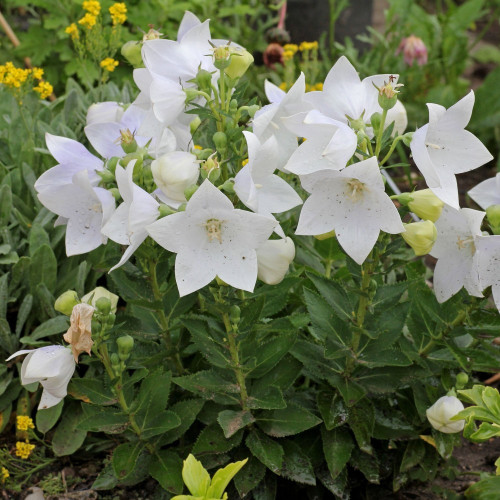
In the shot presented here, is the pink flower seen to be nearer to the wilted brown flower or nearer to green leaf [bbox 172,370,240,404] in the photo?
green leaf [bbox 172,370,240,404]

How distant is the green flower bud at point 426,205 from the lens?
56.4 inches

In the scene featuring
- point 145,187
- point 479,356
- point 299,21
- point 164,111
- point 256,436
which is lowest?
point 299,21

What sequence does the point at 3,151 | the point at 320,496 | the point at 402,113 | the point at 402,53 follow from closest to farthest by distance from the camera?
the point at 402,113 → the point at 320,496 → the point at 3,151 → the point at 402,53

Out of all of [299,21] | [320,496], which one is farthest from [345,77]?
[299,21]

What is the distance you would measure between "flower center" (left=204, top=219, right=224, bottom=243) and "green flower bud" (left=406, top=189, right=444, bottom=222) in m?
0.39

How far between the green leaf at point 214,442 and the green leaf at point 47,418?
0.56m

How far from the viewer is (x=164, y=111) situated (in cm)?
149

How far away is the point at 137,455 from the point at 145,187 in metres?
0.69

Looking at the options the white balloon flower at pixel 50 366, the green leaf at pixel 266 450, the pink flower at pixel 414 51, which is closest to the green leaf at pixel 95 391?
the white balloon flower at pixel 50 366

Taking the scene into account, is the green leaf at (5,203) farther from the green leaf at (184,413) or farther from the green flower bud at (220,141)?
the green flower bud at (220,141)

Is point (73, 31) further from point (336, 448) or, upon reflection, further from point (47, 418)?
point (336, 448)

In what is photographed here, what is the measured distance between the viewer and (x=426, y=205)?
1438 millimetres

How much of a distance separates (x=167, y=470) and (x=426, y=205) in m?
0.94

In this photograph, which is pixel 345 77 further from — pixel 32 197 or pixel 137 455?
pixel 32 197
